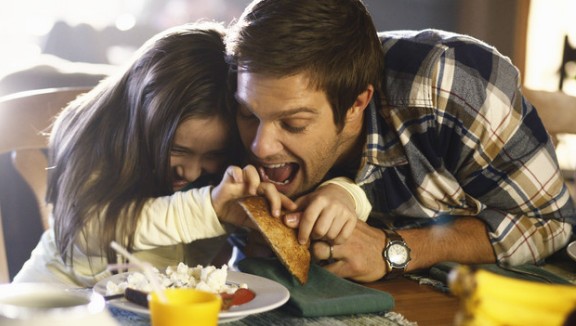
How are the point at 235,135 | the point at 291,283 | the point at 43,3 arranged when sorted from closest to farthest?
the point at 291,283, the point at 235,135, the point at 43,3

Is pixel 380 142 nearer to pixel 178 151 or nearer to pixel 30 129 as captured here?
pixel 178 151

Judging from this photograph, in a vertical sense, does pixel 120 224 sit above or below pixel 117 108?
below

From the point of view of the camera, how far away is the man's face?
1448mm

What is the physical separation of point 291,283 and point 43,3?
327 centimetres

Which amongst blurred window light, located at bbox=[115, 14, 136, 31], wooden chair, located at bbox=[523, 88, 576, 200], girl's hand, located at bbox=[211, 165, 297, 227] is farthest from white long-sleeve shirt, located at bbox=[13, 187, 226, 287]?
blurred window light, located at bbox=[115, 14, 136, 31]

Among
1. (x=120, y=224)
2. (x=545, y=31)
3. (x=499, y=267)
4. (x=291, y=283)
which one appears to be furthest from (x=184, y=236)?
(x=545, y=31)

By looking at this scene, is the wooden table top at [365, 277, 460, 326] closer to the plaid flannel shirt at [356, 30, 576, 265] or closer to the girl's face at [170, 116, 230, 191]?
the plaid flannel shirt at [356, 30, 576, 265]

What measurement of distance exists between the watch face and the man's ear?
0.32 m

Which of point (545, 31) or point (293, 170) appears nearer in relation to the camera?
point (293, 170)

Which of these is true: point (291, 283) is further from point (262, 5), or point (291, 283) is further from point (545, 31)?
point (545, 31)

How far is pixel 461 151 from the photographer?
158 cm

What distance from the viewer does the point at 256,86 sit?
1.45 m

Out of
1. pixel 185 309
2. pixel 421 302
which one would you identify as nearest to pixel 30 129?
pixel 421 302

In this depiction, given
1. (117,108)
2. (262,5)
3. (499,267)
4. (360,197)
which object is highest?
(262,5)
